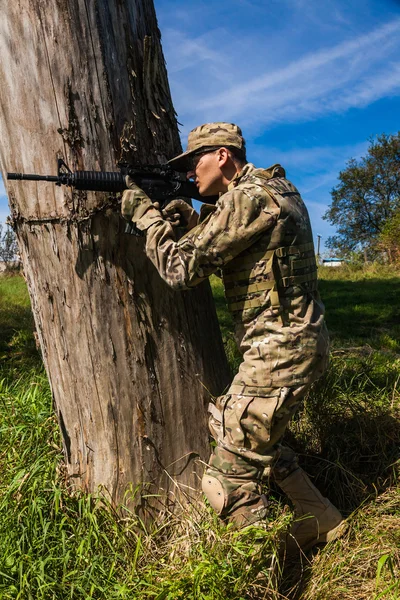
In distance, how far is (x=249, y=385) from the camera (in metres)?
3.07

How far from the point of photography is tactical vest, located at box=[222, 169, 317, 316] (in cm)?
303

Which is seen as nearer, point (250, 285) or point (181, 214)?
point (250, 285)

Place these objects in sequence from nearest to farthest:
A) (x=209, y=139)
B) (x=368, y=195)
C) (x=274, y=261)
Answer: (x=274, y=261)
(x=209, y=139)
(x=368, y=195)

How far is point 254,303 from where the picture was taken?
3.07 metres

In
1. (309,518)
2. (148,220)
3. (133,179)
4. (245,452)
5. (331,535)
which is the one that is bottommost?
(331,535)

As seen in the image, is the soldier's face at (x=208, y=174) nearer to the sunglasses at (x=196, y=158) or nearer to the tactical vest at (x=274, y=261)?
the sunglasses at (x=196, y=158)

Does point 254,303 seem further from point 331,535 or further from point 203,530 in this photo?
point 331,535

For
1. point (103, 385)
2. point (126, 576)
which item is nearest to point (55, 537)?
point (126, 576)

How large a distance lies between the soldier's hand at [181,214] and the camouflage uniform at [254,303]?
0.12m

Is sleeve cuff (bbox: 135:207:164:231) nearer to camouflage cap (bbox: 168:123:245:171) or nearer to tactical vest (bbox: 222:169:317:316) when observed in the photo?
camouflage cap (bbox: 168:123:245:171)

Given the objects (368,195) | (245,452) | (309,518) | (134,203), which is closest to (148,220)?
(134,203)

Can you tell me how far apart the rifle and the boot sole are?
81.6 inches

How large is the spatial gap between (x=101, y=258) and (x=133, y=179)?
45 centimetres

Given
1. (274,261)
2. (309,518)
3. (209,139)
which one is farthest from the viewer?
(309,518)
